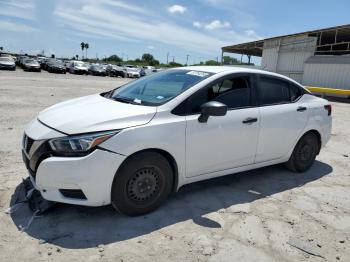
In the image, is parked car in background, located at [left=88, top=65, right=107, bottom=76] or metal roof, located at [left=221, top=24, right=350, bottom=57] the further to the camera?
parked car in background, located at [left=88, top=65, right=107, bottom=76]

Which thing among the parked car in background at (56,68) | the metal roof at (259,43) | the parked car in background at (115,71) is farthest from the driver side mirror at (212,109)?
the parked car in background at (115,71)

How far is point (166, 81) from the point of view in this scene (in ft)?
14.5

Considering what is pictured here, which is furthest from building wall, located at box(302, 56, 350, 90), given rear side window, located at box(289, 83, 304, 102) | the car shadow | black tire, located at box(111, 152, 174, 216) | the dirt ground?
black tire, located at box(111, 152, 174, 216)

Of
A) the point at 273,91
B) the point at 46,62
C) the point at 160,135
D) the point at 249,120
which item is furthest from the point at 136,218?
the point at 46,62

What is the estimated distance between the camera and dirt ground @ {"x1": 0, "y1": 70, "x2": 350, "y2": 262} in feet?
9.92

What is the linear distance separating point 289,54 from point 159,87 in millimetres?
27746

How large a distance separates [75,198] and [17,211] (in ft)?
2.60

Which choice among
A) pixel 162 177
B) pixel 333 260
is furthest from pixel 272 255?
pixel 162 177

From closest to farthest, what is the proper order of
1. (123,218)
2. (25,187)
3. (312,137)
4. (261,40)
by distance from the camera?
(123,218) < (25,187) < (312,137) < (261,40)

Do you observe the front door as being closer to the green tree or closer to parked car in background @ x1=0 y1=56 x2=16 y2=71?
parked car in background @ x1=0 y1=56 x2=16 y2=71

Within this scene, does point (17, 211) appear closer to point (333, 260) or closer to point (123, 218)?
point (123, 218)

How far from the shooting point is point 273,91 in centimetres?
484

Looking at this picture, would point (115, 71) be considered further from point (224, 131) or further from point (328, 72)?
point (224, 131)

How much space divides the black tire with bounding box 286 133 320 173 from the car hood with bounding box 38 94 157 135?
274 centimetres
